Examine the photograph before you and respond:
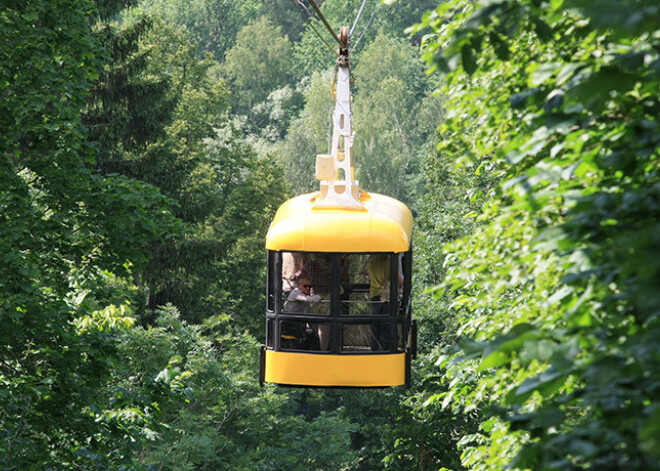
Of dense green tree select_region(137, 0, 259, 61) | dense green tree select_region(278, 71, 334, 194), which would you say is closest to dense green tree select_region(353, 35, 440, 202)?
dense green tree select_region(278, 71, 334, 194)

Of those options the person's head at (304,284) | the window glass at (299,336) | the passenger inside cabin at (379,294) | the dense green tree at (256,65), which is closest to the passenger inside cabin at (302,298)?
the person's head at (304,284)

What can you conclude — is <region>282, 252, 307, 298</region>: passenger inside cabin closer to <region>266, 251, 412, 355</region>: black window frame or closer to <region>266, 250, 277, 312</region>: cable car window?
<region>266, 251, 412, 355</region>: black window frame

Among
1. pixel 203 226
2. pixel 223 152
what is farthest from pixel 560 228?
pixel 223 152

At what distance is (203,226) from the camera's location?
2717 cm

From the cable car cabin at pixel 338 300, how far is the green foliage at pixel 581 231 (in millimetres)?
5040

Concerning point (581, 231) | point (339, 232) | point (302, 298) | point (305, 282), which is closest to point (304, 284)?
point (305, 282)

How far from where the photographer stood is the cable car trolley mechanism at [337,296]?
31.0 feet

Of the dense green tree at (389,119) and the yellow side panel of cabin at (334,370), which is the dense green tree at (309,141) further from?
the yellow side panel of cabin at (334,370)

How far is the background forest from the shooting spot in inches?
107

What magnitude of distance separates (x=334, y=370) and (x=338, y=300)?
0.70 metres

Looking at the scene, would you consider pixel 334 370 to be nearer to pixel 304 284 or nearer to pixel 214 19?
pixel 304 284

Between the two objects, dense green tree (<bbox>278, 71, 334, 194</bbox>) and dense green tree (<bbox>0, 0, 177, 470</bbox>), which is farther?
dense green tree (<bbox>278, 71, 334, 194</bbox>)

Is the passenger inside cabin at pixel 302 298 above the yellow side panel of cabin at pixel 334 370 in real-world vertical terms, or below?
above

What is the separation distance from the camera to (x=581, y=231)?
2938 millimetres
